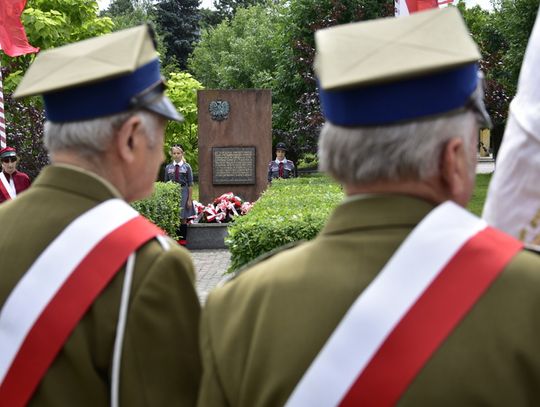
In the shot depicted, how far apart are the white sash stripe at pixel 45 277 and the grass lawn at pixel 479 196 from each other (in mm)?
16900

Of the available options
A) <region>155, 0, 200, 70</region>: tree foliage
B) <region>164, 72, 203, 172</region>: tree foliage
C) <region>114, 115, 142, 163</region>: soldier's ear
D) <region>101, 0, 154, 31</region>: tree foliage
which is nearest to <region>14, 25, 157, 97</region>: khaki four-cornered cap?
<region>114, 115, 142, 163</region>: soldier's ear

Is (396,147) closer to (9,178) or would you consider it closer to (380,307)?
(380,307)

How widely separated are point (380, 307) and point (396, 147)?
0.99 feet


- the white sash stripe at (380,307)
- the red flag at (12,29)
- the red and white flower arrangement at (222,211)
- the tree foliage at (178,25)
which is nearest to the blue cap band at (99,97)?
the white sash stripe at (380,307)

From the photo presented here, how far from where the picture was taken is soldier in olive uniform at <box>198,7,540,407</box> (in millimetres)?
1692

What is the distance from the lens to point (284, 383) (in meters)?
1.78

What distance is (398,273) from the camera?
1.76 m

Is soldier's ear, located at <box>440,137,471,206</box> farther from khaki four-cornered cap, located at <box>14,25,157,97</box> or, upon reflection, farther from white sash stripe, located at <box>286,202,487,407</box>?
khaki four-cornered cap, located at <box>14,25,157,97</box>

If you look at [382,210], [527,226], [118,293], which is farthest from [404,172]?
[118,293]

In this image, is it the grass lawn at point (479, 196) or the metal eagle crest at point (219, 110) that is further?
the grass lawn at point (479, 196)

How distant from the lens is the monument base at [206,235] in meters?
16.8

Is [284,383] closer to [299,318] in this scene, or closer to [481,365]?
[299,318]

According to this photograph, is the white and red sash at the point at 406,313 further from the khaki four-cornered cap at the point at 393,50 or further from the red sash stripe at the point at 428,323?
the khaki four-cornered cap at the point at 393,50

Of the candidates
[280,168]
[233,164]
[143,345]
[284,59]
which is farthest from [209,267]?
[284,59]
